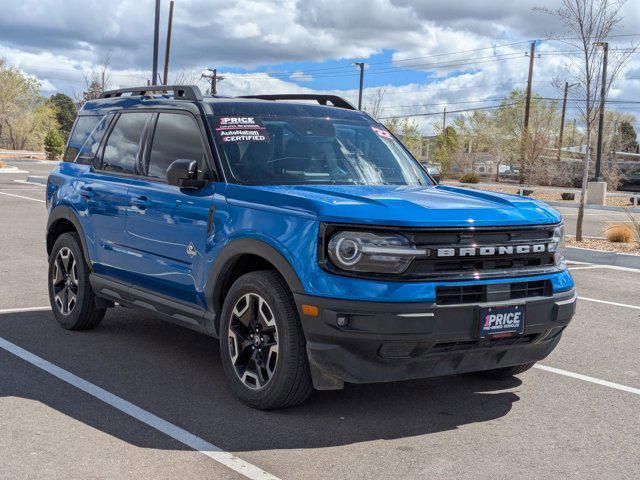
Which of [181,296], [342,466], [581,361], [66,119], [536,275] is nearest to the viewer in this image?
[342,466]

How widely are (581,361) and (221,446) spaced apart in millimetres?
3399

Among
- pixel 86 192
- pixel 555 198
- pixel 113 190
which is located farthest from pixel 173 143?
pixel 555 198

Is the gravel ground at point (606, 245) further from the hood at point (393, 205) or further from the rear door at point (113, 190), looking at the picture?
the rear door at point (113, 190)

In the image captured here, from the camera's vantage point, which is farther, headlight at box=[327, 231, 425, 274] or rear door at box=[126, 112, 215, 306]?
rear door at box=[126, 112, 215, 306]

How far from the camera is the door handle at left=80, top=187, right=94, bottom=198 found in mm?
6689

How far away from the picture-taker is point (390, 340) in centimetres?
436

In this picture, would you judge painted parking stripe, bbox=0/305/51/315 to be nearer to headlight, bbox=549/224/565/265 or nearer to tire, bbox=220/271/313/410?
tire, bbox=220/271/313/410

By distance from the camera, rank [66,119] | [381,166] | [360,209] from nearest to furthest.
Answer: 1. [360,209]
2. [381,166]
3. [66,119]

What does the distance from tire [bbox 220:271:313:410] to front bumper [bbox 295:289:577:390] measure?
139 mm

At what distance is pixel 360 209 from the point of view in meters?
4.52

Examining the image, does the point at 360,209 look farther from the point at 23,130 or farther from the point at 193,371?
the point at 23,130

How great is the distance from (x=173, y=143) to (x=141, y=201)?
48 cm

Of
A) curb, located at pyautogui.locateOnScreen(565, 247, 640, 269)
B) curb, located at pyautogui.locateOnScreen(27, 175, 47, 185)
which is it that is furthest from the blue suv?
curb, located at pyautogui.locateOnScreen(27, 175, 47, 185)

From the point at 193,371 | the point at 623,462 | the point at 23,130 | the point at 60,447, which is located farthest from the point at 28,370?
the point at 23,130
